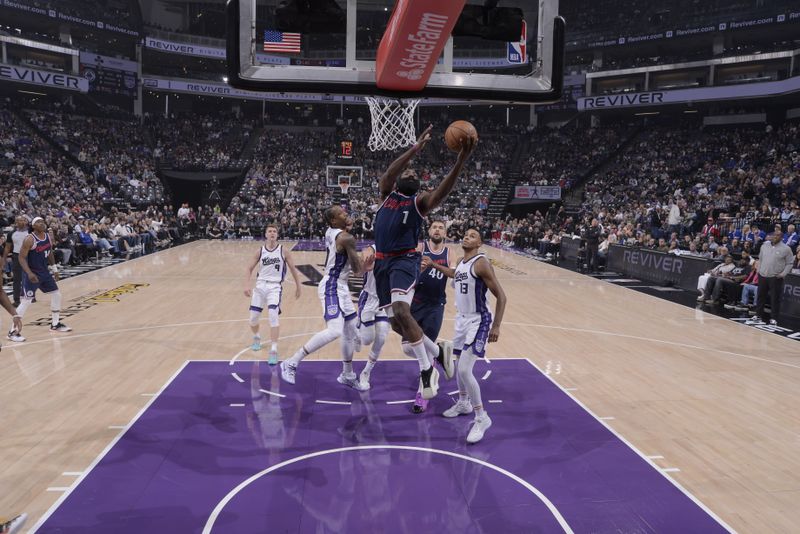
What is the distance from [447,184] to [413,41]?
4.15ft

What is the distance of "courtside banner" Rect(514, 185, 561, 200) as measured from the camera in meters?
31.1

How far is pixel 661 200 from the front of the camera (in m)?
26.1

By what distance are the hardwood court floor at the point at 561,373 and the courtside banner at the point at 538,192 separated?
18.0m

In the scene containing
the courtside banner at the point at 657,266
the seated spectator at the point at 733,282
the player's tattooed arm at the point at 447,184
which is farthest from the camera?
the courtside banner at the point at 657,266

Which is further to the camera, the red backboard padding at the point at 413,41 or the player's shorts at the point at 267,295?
the player's shorts at the point at 267,295

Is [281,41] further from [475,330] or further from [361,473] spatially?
[361,473]

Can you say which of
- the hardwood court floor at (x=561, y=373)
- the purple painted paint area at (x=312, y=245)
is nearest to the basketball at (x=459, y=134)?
the hardwood court floor at (x=561, y=373)

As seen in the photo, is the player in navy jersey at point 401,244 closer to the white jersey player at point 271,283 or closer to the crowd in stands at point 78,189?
the white jersey player at point 271,283

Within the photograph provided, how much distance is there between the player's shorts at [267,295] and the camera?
7232mm

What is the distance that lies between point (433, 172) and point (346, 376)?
28.6m

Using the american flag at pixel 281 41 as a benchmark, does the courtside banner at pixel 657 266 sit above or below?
below

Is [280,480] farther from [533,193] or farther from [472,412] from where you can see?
[533,193]

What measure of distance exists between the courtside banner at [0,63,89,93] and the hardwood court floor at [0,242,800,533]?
73.6ft

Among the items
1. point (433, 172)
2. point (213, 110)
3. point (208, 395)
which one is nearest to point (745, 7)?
point (433, 172)
